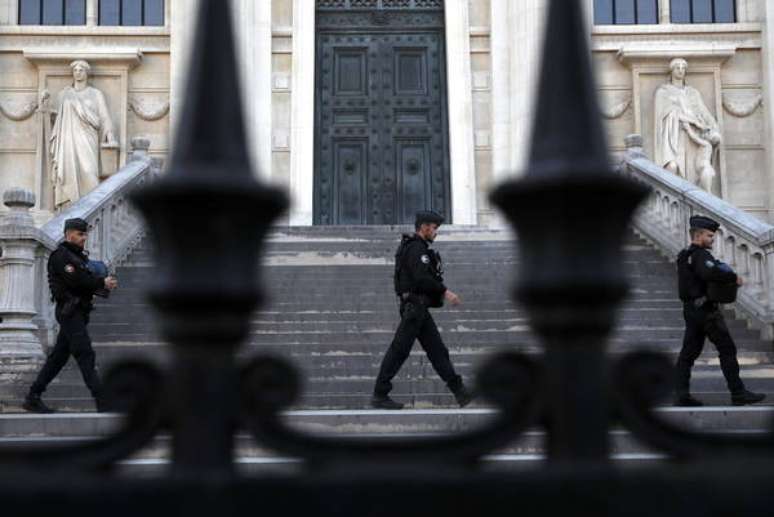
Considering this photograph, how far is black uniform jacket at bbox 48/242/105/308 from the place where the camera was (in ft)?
28.9

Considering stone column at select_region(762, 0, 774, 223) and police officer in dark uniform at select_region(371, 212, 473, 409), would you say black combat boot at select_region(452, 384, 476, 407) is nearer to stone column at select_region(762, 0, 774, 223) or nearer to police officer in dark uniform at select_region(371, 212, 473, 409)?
police officer in dark uniform at select_region(371, 212, 473, 409)

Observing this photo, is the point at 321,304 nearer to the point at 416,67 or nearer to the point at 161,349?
the point at 161,349

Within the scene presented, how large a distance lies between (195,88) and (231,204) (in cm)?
20

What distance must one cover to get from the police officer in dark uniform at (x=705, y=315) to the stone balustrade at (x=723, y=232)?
3.70ft

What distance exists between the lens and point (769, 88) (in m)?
20.6

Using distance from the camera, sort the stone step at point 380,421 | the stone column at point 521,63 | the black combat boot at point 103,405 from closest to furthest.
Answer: the black combat boot at point 103,405 → the stone step at point 380,421 → the stone column at point 521,63

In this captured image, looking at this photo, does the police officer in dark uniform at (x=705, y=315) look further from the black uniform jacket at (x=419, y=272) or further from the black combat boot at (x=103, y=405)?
the black combat boot at (x=103, y=405)

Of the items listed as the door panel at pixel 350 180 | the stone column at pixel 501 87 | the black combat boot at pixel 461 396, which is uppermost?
the stone column at pixel 501 87

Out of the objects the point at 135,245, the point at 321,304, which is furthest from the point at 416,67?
the point at 321,304

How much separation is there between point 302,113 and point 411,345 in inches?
480

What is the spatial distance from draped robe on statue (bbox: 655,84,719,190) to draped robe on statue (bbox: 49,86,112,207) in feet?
35.3

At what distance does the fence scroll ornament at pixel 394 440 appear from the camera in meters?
1.70

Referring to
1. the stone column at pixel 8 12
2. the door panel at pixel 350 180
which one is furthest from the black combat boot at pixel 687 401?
the stone column at pixel 8 12

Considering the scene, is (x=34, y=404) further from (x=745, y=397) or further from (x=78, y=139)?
(x=78, y=139)
